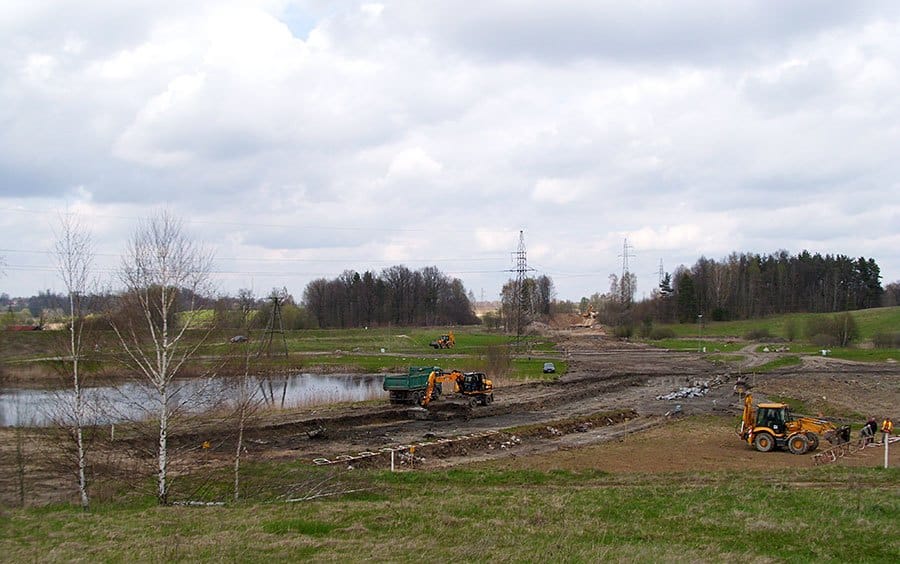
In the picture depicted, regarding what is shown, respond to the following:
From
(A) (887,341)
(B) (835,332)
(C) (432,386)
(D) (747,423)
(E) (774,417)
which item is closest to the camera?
(E) (774,417)

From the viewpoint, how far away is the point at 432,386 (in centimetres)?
4091

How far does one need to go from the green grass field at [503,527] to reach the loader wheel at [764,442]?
402 inches

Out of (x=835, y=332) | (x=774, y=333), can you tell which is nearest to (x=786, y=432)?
(x=835, y=332)

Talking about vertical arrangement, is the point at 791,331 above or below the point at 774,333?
above

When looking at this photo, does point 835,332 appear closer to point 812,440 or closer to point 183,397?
point 812,440

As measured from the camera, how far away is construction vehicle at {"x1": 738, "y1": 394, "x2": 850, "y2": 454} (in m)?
27.2

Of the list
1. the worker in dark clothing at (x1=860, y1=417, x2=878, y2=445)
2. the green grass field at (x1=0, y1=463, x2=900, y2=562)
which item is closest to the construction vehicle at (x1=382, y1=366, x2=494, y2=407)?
the worker in dark clothing at (x1=860, y1=417, x2=878, y2=445)

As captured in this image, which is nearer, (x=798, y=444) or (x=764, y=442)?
(x=798, y=444)

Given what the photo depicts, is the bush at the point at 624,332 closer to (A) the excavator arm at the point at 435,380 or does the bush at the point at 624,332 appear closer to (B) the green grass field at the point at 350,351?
(B) the green grass field at the point at 350,351

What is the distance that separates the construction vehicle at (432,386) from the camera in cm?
4152

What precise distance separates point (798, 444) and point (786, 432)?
645mm

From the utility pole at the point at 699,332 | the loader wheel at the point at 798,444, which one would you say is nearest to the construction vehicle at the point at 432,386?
the loader wheel at the point at 798,444

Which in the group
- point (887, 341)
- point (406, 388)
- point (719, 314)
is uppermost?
point (719, 314)

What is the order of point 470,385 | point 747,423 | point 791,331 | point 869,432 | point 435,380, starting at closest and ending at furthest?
point 869,432 → point 747,423 → point 435,380 → point 470,385 → point 791,331
